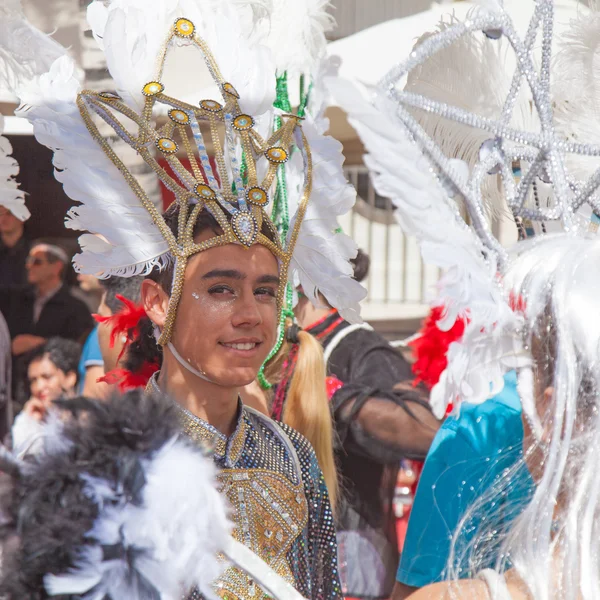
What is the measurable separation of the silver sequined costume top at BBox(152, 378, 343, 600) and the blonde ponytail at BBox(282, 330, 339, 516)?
0.73 metres

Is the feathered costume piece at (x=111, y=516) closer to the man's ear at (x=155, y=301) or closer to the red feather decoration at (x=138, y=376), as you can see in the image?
the man's ear at (x=155, y=301)

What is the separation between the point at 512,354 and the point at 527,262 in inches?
6.3

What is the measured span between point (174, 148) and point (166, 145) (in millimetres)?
19

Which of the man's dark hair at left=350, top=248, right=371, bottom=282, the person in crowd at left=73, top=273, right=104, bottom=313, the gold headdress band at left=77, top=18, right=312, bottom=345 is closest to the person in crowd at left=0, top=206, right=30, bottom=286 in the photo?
the person in crowd at left=73, top=273, right=104, bottom=313

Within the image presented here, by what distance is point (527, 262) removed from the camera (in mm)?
1627

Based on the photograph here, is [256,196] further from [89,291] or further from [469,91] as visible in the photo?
[89,291]

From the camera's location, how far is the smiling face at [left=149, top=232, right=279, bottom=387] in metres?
2.05

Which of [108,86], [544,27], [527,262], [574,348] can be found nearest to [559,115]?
[544,27]

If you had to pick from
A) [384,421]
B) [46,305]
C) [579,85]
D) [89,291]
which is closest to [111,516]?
[579,85]

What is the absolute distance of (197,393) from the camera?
82.5 inches

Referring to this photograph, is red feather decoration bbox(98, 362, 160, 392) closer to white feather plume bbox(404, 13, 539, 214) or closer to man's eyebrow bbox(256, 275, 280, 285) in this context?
man's eyebrow bbox(256, 275, 280, 285)

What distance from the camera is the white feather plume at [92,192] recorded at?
2.11 metres

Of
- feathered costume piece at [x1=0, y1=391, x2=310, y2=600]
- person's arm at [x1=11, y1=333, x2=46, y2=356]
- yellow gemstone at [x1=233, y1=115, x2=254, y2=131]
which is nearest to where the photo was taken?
feathered costume piece at [x1=0, y1=391, x2=310, y2=600]

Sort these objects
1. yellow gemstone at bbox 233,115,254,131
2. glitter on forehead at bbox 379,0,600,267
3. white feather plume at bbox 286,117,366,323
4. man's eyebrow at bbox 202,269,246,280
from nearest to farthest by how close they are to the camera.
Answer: glitter on forehead at bbox 379,0,600,267
man's eyebrow at bbox 202,269,246,280
yellow gemstone at bbox 233,115,254,131
white feather plume at bbox 286,117,366,323
